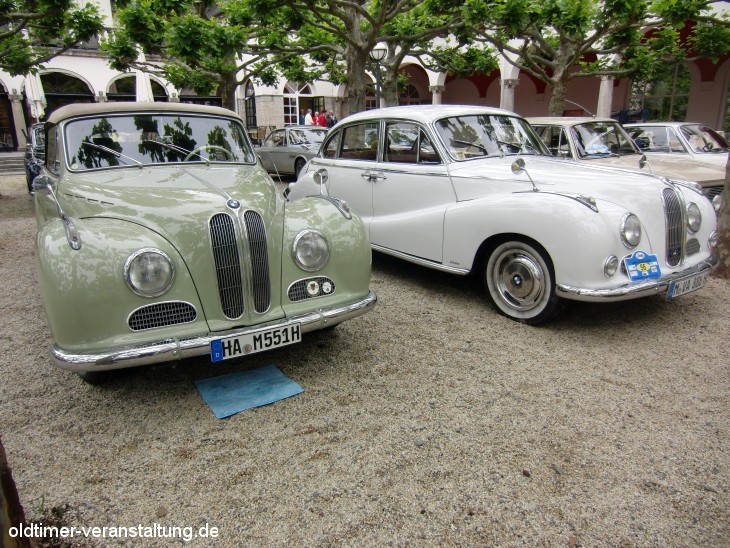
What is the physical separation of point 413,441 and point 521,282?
200 centimetres

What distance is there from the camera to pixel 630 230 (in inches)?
145

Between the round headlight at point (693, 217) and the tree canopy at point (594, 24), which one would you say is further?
the tree canopy at point (594, 24)

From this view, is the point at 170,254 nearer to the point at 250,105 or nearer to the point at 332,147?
the point at 332,147

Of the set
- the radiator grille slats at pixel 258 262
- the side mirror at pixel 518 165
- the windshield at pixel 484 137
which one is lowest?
the radiator grille slats at pixel 258 262

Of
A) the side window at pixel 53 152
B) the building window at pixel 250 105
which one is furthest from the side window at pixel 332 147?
the building window at pixel 250 105

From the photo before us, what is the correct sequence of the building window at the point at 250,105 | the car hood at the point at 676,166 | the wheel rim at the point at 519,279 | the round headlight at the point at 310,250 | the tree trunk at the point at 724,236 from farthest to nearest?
the building window at the point at 250,105 → the car hood at the point at 676,166 → the tree trunk at the point at 724,236 → the wheel rim at the point at 519,279 → the round headlight at the point at 310,250

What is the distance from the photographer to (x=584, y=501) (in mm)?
2240

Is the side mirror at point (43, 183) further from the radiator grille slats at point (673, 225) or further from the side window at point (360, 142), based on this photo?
the radiator grille slats at point (673, 225)

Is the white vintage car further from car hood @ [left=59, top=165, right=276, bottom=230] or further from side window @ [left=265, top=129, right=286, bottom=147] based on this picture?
side window @ [left=265, top=129, right=286, bottom=147]

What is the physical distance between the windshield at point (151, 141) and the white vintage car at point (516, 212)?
0.87 meters

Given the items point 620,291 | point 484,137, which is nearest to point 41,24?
point 484,137

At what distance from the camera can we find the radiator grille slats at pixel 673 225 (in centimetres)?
392

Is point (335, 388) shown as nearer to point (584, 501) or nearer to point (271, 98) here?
point (584, 501)

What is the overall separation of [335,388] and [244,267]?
102 centimetres
